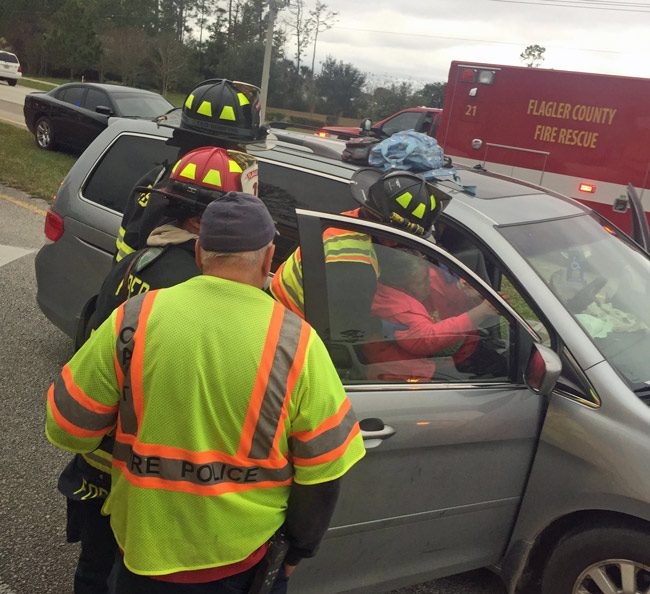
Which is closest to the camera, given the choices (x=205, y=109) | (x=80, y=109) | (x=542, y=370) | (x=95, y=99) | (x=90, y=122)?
(x=542, y=370)

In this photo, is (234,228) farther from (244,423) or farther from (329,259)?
(329,259)

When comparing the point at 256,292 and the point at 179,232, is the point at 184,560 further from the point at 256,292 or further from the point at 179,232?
the point at 179,232

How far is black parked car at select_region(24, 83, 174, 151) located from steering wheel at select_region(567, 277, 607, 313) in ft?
35.6

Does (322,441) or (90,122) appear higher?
(322,441)

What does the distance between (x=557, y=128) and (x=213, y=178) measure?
7.10 m

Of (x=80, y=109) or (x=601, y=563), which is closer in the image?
(x=601, y=563)

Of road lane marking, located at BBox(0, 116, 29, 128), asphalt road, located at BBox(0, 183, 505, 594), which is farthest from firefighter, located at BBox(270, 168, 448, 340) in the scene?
road lane marking, located at BBox(0, 116, 29, 128)

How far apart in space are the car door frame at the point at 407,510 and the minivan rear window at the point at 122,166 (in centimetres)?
209

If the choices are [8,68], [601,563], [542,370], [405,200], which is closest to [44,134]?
[405,200]

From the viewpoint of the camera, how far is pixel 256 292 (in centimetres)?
148

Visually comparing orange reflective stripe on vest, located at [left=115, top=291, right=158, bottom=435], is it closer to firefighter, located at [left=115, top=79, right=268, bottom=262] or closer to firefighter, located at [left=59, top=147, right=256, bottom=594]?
firefighter, located at [left=59, top=147, right=256, bottom=594]

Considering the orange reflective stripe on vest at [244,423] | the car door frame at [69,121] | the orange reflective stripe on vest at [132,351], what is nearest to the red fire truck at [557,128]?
the car door frame at [69,121]

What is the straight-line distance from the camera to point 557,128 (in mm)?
8164

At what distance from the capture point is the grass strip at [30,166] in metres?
9.84
